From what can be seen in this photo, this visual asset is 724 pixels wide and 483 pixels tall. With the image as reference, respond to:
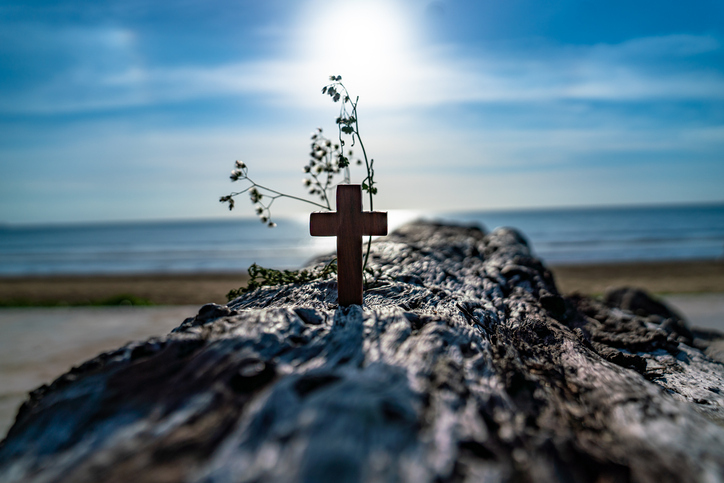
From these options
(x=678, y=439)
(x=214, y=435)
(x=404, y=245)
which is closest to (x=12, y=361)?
(x=404, y=245)

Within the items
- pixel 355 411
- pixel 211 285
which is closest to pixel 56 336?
pixel 211 285

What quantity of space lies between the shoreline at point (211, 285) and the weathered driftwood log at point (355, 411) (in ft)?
26.6

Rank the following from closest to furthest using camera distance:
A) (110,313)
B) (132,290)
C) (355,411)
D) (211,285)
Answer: (355,411), (110,313), (132,290), (211,285)

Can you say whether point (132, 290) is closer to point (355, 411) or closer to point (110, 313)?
point (110, 313)

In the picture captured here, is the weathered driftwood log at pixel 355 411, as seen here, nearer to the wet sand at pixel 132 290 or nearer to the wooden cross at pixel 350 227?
the wooden cross at pixel 350 227

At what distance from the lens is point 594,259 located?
1941cm

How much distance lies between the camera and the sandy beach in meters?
5.09

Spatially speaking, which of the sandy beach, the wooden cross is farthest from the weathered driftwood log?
the sandy beach

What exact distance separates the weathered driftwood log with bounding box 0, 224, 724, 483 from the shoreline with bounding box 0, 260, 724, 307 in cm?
812

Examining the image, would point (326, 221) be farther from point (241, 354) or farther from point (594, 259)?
point (594, 259)

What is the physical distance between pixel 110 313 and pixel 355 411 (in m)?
7.82

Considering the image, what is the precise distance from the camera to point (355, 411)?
40.8 inches

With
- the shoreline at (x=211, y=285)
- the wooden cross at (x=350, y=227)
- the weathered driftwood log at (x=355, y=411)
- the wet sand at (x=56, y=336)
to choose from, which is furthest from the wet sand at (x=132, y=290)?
the weathered driftwood log at (x=355, y=411)

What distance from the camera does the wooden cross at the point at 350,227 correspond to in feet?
6.43
